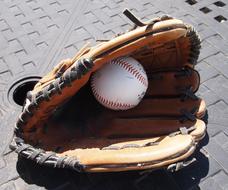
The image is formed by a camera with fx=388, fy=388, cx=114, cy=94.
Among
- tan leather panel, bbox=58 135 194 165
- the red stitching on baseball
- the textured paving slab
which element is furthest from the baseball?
the textured paving slab

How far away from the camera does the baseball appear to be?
209cm

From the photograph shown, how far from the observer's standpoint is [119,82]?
2.08m

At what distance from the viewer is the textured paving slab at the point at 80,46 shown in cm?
218

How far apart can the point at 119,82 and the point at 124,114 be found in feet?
1.07

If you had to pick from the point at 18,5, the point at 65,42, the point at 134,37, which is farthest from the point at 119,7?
the point at 134,37

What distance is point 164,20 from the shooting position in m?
1.95

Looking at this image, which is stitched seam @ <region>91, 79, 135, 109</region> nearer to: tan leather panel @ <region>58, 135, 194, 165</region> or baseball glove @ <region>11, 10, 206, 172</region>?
baseball glove @ <region>11, 10, 206, 172</region>

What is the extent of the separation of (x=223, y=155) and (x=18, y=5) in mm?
2233

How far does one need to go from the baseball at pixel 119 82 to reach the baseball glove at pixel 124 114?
8 cm

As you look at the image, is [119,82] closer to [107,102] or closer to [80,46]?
[107,102]

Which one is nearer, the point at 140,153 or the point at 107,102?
the point at 140,153

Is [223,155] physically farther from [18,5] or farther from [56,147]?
[18,5]

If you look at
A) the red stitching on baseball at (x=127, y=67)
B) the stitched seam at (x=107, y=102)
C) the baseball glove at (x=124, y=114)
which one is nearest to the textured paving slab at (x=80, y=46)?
the baseball glove at (x=124, y=114)

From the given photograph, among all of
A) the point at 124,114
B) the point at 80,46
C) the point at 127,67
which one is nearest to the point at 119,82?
the point at 127,67
